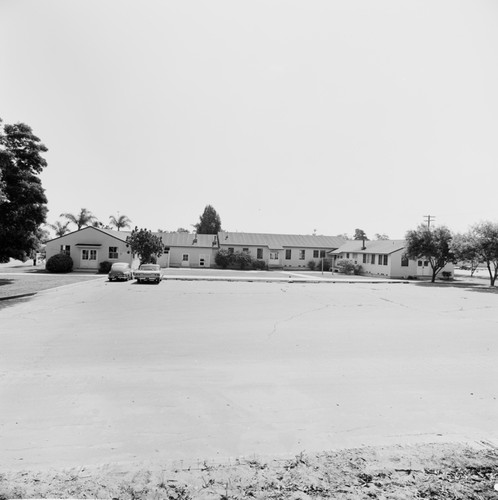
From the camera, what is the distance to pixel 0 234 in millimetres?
22125

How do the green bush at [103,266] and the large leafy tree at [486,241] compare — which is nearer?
the large leafy tree at [486,241]

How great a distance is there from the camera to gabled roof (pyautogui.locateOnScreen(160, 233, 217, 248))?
5275cm

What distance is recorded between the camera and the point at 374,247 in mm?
49438

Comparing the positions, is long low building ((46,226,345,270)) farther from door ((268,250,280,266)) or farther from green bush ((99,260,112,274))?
green bush ((99,260,112,274))

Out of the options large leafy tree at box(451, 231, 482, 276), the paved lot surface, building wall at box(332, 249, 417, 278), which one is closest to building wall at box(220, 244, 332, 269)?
building wall at box(332, 249, 417, 278)

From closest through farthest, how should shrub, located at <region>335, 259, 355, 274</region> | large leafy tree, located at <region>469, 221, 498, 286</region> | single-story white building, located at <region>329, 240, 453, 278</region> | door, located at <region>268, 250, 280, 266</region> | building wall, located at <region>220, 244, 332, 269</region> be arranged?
large leafy tree, located at <region>469, 221, 498, 286</region> < single-story white building, located at <region>329, 240, 453, 278</region> < shrub, located at <region>335, 259, 355, 274</region> < building wall, located at <region>220, 244, 332, 269</region> < door, located at <region>268, 250, 280, 266</region>

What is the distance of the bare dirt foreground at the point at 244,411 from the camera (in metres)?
3.95

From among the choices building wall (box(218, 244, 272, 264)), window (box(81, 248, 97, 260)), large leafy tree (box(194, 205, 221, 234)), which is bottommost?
window (box(81, 248, 97, 260))

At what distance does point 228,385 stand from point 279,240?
51667 mm

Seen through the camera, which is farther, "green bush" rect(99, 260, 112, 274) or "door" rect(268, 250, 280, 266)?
"door" rect(268, 250, 280, 266)

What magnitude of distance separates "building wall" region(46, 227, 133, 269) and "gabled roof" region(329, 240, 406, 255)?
29523 millimetres

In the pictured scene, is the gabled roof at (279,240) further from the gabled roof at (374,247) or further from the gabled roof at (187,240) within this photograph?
the gabled roof at (374,247)

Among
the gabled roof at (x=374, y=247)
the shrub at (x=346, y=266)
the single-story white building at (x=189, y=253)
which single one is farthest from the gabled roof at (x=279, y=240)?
the shrub at (x=346, y=266)

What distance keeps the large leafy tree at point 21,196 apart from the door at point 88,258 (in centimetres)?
1647
